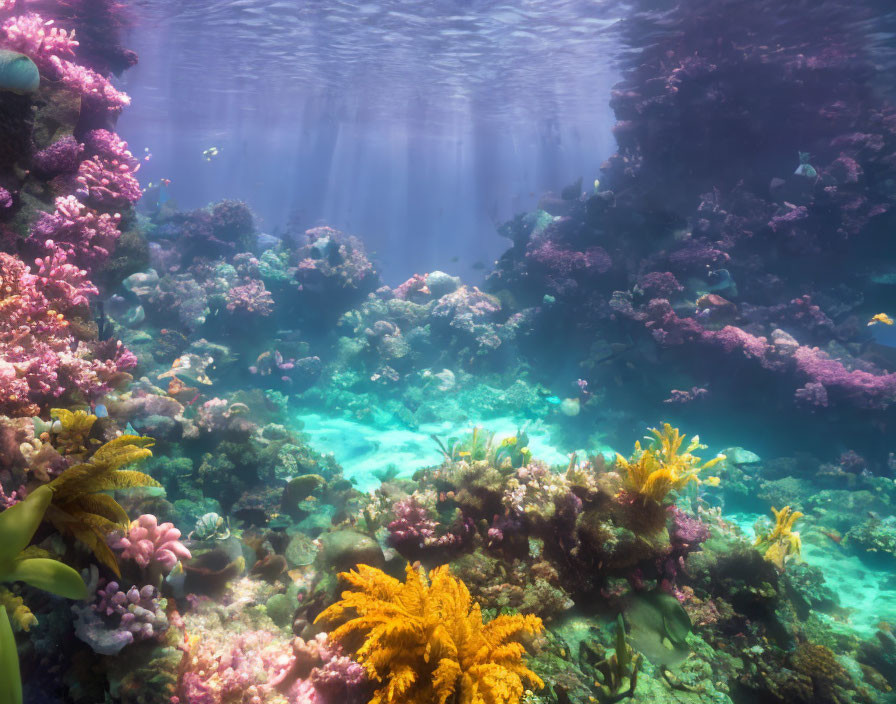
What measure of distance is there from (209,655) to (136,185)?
725 centimetres

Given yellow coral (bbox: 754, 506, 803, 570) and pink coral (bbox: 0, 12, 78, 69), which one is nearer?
yellow coral (bbox: 754, 506, 803, 570)

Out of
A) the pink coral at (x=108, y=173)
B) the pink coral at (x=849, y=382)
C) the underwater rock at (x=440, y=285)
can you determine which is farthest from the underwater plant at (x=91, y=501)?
the underwater rock at (x=440, y=285)

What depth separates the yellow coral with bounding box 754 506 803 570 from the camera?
4773mm

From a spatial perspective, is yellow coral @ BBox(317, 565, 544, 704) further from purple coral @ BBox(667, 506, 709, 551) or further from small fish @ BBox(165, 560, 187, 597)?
purple coral @ BBox(667, 506, 709, 551)

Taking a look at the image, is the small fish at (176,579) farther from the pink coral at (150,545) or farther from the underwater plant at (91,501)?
the underwater plant at (91,501)

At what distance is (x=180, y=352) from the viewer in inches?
509

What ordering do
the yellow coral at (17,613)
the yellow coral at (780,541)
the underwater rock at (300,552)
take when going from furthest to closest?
the underwater rock at (300,552)
the yellow coral at (780,541)
the yellow coral at (17,613)

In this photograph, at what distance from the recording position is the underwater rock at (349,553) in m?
3.94

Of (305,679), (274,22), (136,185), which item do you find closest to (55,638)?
(305,679)

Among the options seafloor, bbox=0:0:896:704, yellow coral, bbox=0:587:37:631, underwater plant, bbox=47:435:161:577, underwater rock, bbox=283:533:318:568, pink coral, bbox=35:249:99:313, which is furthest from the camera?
underwater rock, bbox=283:533:318:568

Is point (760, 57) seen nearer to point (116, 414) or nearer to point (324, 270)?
point (324, 270)

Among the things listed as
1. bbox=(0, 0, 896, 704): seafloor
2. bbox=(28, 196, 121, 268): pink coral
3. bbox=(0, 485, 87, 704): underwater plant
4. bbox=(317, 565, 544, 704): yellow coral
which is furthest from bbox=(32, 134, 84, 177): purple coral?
bbox=(317, 565, 544, 704): yellow coral

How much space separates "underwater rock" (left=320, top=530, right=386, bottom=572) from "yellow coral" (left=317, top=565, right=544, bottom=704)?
878mm

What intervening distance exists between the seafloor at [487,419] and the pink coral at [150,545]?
23 millimetres
